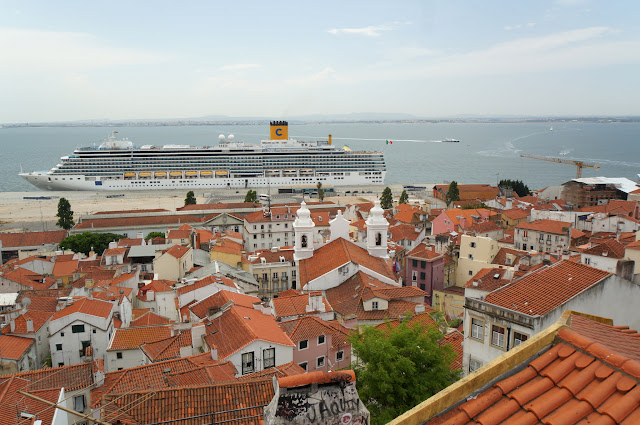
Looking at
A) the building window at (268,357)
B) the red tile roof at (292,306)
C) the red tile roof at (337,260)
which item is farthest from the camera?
the red tile roof at (337,260)

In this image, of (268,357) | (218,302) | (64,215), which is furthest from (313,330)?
(64,215)

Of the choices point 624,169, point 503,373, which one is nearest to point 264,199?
point 503,373

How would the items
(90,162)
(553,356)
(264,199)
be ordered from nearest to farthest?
(553,356)
(264,199)
(90,162)

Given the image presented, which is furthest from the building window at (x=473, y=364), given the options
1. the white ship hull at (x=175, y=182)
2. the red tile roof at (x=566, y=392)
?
the white ship hull at (x=175, y=182)

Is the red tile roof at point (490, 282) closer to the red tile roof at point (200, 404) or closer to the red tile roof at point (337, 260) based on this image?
the red tile roof at point (337, 260)

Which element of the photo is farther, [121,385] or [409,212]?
[409,212]

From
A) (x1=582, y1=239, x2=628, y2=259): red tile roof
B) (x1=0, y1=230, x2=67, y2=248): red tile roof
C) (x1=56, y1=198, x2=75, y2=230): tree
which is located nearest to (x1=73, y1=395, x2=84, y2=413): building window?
(x1=582, y1=239, x2=628, y2=259): red tile roof

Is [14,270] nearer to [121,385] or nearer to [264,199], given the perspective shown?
[121,385]
